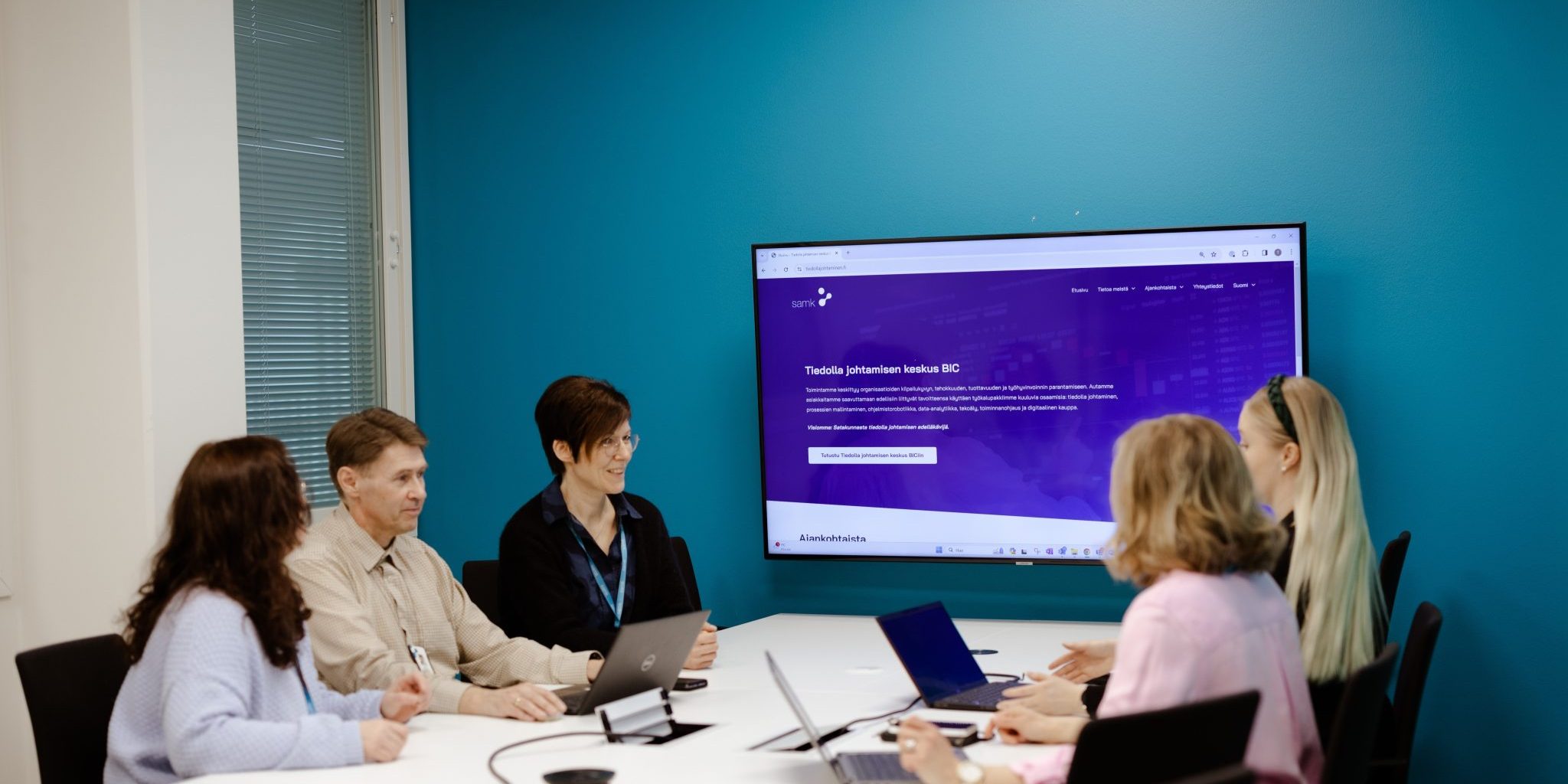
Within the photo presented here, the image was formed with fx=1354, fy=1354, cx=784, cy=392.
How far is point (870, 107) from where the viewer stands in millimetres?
4316

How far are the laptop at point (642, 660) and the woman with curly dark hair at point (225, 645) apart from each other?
1.40ft

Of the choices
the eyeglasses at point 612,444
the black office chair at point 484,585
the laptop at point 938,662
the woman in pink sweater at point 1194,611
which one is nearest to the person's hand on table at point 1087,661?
the laptop at point 938,662

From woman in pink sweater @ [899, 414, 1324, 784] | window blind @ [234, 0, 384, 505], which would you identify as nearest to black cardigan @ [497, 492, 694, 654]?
window blind @ [234, 0, 384, 505]

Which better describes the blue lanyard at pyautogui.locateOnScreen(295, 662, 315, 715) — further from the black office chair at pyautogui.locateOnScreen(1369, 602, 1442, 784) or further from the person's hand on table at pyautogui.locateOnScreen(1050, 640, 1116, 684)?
the black office chair at pyautogui.locateOnScreen(1369, 602, 1442, 784)

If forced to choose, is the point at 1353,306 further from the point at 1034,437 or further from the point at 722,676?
the point at 722,676

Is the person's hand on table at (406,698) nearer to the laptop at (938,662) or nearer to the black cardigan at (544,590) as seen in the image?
the black cardigan at (544,590)

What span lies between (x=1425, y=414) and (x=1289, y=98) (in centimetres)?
98

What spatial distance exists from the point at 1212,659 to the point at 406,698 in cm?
156

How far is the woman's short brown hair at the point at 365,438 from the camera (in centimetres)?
305

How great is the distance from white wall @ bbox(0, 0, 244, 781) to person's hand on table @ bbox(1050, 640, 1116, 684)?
8.15 feet

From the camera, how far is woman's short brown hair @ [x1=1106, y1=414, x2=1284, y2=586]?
6.86ft

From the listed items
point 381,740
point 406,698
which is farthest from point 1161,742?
point 406,698

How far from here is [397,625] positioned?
3104 millimetres

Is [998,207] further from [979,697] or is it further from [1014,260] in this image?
Answer: [979,697]
